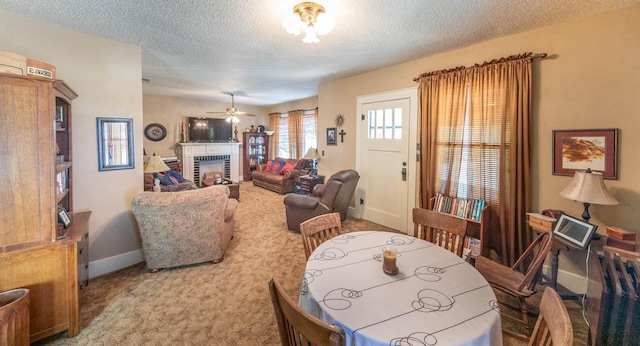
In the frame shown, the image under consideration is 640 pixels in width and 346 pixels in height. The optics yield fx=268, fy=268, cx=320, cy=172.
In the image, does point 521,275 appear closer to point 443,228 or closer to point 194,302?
point 443,228

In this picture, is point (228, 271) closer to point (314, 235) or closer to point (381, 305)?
point (314, 235)

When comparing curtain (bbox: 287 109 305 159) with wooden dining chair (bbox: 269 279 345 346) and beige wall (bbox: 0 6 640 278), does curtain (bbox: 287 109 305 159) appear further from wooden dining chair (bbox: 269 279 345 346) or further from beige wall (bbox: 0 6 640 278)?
wooden dining chair (bbox: 269 279 345 346)

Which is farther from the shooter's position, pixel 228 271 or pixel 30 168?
pixel 228 271

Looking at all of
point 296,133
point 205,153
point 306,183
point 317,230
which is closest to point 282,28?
point 317,230

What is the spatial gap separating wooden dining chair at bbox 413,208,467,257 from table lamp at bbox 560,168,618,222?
1.00 meters

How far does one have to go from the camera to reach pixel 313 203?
12.7ft

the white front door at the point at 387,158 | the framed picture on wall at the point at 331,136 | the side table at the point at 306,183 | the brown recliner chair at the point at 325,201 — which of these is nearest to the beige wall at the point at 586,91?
the white front door at the point at 387,158

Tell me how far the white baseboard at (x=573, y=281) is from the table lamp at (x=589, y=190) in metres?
0.71

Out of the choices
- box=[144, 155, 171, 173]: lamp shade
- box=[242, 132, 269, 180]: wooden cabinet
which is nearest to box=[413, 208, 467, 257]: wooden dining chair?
box=[144, 155, 171, 173]: lamp shade

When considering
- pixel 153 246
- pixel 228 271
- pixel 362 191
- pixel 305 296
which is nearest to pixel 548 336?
pixel 305 296

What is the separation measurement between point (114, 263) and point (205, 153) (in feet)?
16.6

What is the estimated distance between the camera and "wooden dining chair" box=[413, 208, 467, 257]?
2.02 metres

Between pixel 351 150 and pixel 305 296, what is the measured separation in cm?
366

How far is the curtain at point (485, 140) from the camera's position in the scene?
2.71 meters
